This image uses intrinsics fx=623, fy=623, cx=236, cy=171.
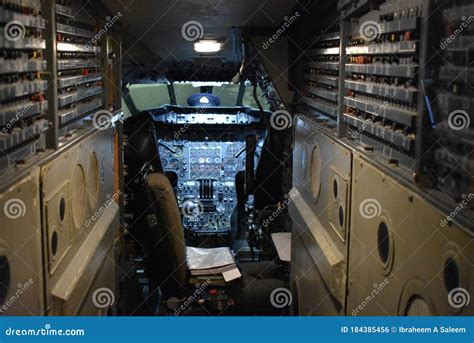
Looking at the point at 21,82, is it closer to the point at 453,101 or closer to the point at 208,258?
the point at 453,101

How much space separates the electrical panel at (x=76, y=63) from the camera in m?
3.19

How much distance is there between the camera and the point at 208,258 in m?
5.29

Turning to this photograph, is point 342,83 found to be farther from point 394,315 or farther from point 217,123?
point 217,123

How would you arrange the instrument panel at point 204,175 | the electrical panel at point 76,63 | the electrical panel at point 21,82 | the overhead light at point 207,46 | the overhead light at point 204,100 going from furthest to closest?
→ the overhead light at point 204,100 → the instrument panel at point 204,175 → the overhead light at point 207,46 → the electrical panel at point 76,63 → the electrical panel at point 21,82

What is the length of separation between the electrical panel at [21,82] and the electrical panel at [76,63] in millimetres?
323

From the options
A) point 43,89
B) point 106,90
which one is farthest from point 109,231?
point 43,89

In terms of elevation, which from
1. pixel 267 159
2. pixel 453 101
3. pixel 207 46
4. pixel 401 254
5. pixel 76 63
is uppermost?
pixel 207 46

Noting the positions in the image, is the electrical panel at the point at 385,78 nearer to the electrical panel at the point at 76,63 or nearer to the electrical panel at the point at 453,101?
the electrical panel at the point at 453,101

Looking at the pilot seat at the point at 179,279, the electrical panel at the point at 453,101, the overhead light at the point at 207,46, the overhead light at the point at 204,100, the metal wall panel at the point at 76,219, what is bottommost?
the pilot seat at the point at 179,279

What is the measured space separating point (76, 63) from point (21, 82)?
1091 mm

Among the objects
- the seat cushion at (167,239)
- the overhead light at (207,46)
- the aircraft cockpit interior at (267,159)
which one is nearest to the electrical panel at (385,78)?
the aircraft cockpit interior at (267,159)

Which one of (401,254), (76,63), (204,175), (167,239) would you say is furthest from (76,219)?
(204,175)

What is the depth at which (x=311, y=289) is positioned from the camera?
4191mm

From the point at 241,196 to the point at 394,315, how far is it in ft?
19.1
